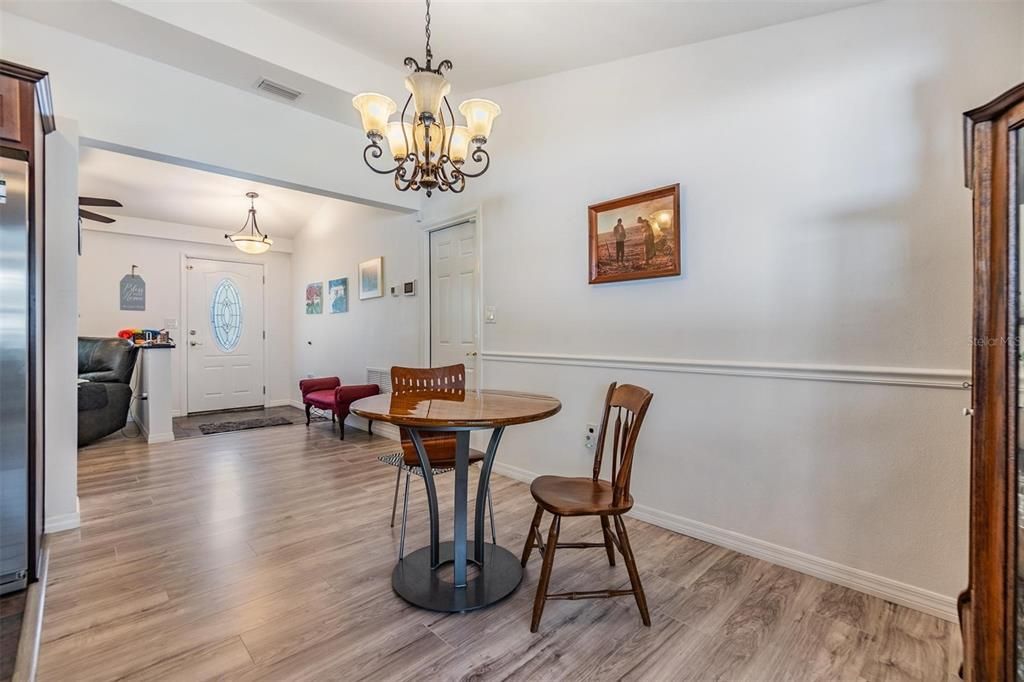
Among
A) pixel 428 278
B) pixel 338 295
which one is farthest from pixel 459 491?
pixel 338 295

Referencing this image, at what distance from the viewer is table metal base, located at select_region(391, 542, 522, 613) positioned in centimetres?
177

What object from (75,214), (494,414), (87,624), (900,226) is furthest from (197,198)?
(900,226)

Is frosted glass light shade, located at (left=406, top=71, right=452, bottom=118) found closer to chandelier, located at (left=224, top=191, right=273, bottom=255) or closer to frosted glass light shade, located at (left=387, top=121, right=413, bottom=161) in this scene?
frosted glass light shade, located at (left=387, top=121, right=413, bottom=161)

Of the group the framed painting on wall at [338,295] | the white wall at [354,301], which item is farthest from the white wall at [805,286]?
the framed painting on wall at [338,295]

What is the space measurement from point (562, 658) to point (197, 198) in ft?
19.8

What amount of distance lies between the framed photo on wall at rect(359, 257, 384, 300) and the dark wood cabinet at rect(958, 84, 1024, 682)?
461 centimetres

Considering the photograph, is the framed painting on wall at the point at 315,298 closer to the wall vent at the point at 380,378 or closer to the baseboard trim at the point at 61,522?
the wall vent at the point at 380,378

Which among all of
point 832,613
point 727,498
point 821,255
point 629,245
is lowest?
point 832,613

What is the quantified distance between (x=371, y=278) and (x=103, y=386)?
9.02ft

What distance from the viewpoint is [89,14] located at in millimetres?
2301

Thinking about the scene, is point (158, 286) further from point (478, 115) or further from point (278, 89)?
point (478, 115)

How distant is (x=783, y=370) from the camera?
2092mm

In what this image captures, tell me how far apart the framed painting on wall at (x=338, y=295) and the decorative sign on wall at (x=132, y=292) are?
7.83ft

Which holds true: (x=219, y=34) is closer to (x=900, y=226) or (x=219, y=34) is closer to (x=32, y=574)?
(x=32, y=574)
